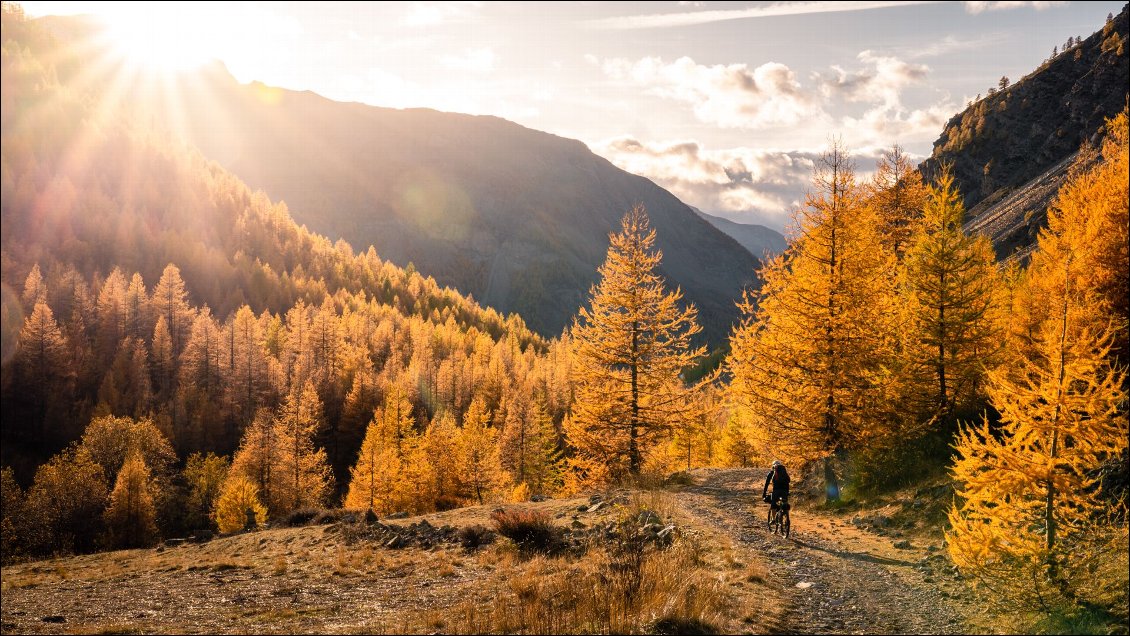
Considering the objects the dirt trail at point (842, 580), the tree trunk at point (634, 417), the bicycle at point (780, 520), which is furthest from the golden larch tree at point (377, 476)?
the bicycle at point (780, 520)

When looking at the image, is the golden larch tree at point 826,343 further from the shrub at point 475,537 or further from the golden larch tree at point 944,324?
the shrub at point 475,537

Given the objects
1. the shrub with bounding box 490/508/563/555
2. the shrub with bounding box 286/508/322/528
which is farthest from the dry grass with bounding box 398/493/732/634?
the shrub with bounding box 286/508/322/528

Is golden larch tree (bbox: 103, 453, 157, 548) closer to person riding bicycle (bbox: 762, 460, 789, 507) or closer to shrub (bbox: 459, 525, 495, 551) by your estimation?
shrub (bbox: 459, 525, 495, 551)

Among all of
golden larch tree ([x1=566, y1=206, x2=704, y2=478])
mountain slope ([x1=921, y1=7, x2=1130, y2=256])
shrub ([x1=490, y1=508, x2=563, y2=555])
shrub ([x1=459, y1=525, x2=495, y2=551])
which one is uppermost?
mountain slope ([x1=921, y1=7, x2=1130, y2=256])

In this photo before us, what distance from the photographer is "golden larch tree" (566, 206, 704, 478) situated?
2956 centimetres

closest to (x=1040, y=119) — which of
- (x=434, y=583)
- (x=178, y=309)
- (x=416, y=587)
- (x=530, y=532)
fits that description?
(x=530, y=532)

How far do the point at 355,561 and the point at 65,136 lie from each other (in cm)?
19418

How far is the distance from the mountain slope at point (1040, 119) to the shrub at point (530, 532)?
120 m

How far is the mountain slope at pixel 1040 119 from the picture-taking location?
123 meters

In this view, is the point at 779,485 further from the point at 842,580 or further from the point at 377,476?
the point at 377,476

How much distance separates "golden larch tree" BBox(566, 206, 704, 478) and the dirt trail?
9.31 metres

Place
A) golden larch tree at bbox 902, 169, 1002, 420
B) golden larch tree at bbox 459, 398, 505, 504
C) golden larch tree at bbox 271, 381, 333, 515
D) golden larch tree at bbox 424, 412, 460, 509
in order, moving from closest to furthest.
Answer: golden larch tree at bbox 902, 169, 1002, 420 → golden larch tree at bbox 424, 412, 460, 509 → golden larch tree at bbox 459, 398, 505, 504 → golden larch tree at bbox 271, 381, 333, 515

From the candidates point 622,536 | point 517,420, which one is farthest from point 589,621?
point 517,420

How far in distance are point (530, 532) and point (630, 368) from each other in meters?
13.9
